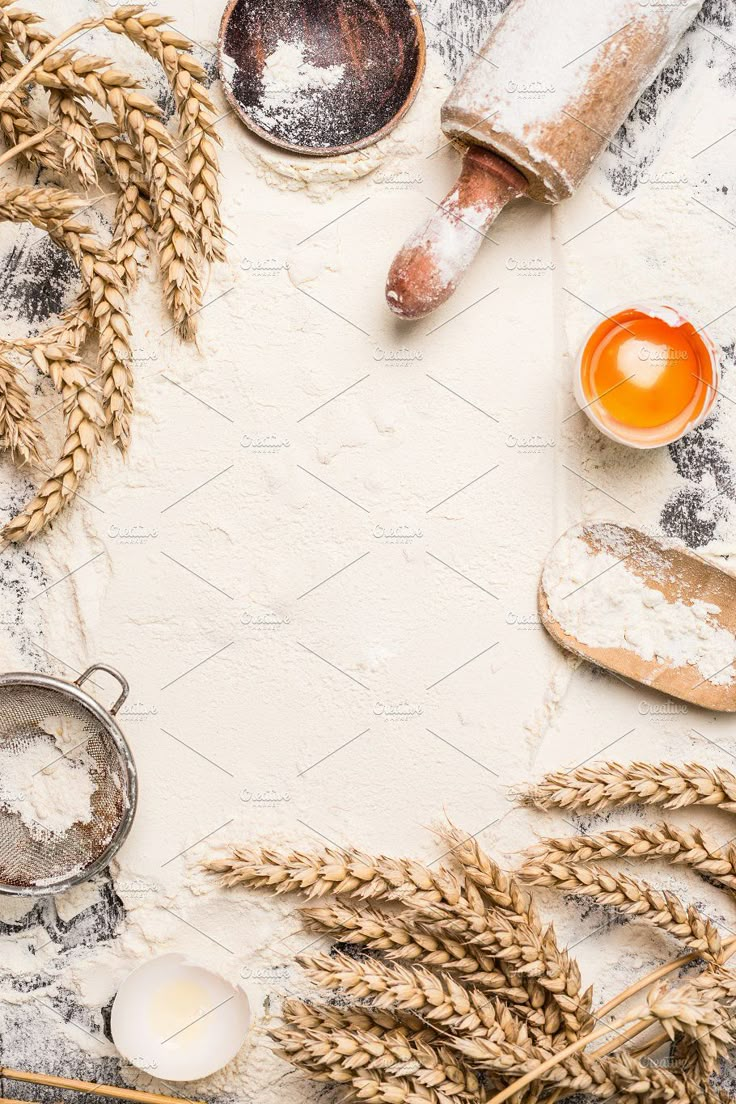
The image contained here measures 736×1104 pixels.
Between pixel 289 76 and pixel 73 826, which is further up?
pixel 289 76

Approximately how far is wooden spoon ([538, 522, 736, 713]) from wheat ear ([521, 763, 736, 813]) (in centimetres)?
12

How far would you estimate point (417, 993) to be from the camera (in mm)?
1295

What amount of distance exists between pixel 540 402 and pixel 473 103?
46 cm

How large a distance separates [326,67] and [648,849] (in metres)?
1.36

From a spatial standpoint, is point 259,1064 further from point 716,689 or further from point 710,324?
point 710,324

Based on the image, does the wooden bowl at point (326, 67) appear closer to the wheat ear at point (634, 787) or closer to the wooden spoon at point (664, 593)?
the wooden spoon at point (664, 593)

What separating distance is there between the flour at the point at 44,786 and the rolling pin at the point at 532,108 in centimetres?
90

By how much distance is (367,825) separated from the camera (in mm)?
1438

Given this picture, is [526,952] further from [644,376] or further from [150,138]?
[150,138]

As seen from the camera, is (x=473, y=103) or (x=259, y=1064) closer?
(x=473, y=103)

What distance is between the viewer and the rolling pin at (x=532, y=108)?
1.30 meters

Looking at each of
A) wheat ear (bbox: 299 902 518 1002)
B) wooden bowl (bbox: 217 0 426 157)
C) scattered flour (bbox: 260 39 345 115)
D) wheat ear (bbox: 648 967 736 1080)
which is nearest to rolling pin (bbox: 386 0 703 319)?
wooden bowl (bbox: 217 0 426 157)

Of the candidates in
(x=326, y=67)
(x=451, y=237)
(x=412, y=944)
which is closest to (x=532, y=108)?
(x=451, y=237)

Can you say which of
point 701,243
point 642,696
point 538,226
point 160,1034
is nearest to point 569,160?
point 538,226
